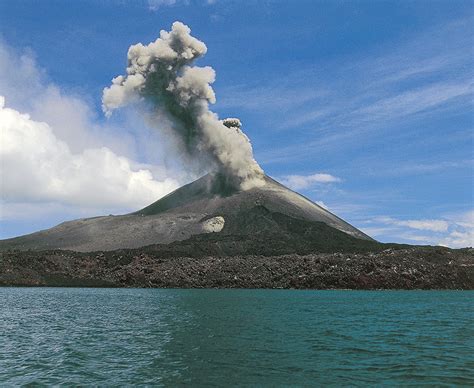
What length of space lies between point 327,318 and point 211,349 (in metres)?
31.2

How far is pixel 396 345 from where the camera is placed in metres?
39.9

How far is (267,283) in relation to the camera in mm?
196875

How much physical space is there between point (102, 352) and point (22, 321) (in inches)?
1129

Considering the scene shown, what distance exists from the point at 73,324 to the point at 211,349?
26.3 metres

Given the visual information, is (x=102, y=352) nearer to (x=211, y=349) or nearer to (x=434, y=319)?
(x=211, y=349)

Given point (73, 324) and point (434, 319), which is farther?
point (434, 319)

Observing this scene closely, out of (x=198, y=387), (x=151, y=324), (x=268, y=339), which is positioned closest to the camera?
(x=198, y=387)

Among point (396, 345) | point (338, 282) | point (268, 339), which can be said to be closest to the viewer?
point (396, 345)

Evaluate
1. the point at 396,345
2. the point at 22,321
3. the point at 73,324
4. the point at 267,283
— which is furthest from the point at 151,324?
the point at 267,283

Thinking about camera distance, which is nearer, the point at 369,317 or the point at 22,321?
the point at 22,321

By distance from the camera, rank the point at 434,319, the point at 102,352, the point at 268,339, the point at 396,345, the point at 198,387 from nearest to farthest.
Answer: the point at 198,387
the point at 102,352
the point at 396,345
the point at 268,339
the point at 434,319

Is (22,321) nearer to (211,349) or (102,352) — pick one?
(102,352)

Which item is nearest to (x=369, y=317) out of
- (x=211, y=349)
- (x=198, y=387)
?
(x=211, y=349)

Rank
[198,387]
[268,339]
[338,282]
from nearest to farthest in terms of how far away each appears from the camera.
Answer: [198,387], [268,339], [338,282]
